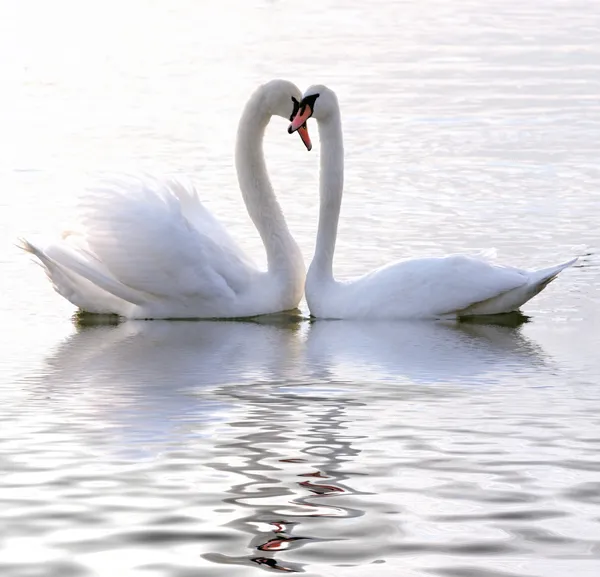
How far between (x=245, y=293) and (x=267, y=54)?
14484 mm

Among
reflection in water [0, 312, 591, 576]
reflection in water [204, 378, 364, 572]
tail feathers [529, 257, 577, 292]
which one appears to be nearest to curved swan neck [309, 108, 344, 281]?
reflection in water [0, 312, 591, 576]

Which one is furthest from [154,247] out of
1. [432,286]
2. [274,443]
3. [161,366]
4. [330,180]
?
[274,443]

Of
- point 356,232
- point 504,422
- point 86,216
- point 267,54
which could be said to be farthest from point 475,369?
point 267,54

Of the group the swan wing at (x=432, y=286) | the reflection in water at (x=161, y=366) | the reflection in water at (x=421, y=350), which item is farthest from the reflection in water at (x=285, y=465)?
the swan wing at (x=432, y=286)

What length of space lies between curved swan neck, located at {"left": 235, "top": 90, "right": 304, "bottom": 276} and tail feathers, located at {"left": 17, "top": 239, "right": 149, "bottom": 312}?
934 millimetres

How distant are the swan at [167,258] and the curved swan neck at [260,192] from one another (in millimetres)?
10

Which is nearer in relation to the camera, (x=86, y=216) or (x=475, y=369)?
(x=475, y=369)

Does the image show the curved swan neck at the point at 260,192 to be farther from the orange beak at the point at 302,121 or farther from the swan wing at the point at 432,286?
the swan wing at the point at 432,286

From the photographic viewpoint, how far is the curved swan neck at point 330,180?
11203 mm

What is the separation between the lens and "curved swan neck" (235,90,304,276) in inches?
448

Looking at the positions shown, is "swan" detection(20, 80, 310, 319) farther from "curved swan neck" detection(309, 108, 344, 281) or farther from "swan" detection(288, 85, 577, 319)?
"swan" detection(288, 85, 577, 319)

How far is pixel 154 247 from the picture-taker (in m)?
10.9

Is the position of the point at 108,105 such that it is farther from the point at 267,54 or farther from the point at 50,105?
the point at 267,54

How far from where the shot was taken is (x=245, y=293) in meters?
11.1
